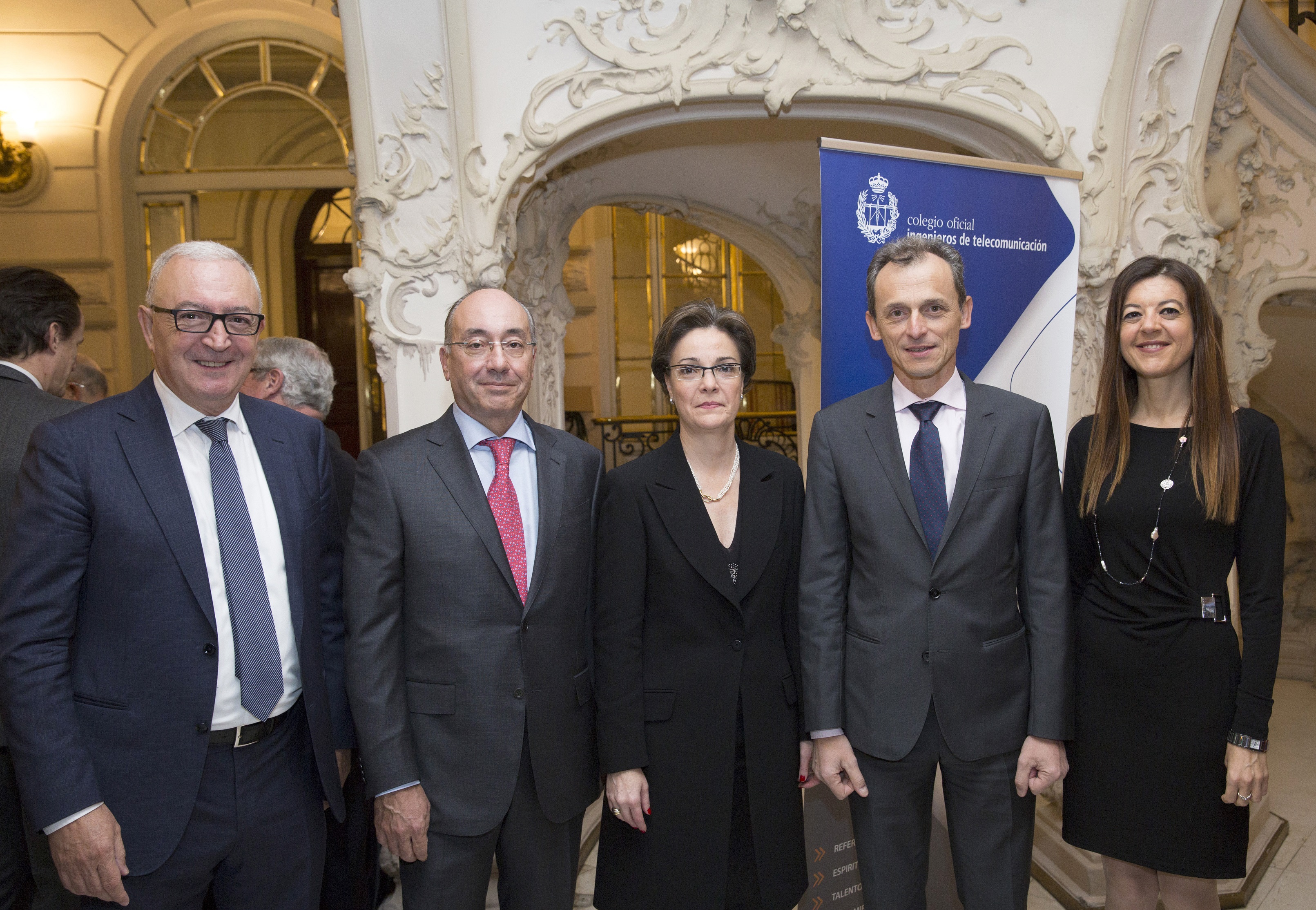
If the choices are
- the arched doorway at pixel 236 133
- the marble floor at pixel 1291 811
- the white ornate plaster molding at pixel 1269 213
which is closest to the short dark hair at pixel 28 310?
the marble floor at pixel 1291 811

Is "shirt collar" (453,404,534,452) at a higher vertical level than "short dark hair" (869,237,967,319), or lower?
lower

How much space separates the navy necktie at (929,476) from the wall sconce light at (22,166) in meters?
7.20

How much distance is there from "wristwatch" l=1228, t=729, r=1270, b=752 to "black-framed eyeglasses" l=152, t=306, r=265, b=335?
2141 millimetres

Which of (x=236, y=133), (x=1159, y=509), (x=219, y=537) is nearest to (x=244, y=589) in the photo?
(x=219, y=537)

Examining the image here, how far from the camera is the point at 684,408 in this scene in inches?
73.0

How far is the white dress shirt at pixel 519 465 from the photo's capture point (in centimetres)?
185

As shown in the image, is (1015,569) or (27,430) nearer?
(1015,569)

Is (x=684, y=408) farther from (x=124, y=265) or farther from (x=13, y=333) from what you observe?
(x=124, y=265)

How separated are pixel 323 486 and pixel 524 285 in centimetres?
199

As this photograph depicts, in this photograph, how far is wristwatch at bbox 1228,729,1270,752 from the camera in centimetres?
181

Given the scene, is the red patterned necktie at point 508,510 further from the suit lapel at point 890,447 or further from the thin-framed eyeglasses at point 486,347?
the suit lapel at point 890,447

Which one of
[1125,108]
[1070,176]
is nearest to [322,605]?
[1070,176]

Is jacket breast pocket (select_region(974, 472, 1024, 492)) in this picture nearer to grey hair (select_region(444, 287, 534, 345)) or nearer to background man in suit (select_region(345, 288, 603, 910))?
background man in suit (select_region(345, 288, 603, 910))

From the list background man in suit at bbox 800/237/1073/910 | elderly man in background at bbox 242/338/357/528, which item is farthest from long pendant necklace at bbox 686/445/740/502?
elderly man in background at bbox 242/338/357/528
